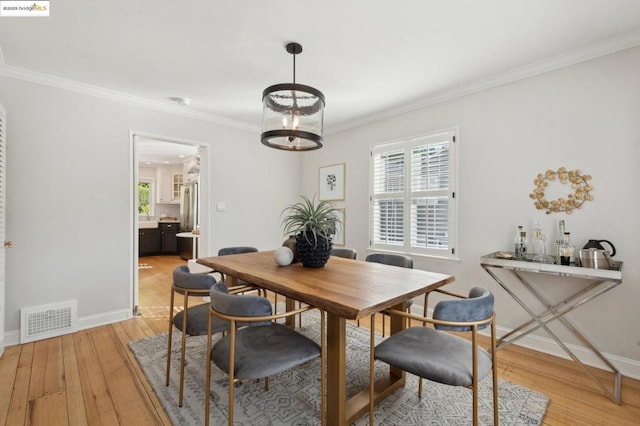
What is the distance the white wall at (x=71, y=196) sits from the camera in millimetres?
2691

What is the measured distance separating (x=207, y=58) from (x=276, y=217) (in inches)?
105

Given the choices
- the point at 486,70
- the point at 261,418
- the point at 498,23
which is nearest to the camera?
the point at 261,418

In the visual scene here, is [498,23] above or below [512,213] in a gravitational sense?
above

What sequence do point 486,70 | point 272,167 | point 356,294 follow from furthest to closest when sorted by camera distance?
point 272,167 → point 486,70 → point 356,294

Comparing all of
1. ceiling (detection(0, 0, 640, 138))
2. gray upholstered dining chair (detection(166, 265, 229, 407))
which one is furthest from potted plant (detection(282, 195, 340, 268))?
ceiling (detection(0, 0, 640, 138))

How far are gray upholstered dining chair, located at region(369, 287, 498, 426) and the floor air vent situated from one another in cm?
308

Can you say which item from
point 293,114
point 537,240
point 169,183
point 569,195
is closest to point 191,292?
point 293,114

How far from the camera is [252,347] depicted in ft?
5.17

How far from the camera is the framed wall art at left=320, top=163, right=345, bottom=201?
4355 millimetres

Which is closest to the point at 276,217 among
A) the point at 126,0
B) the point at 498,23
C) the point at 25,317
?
the point at 25,317

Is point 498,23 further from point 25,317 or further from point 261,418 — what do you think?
point 25,317

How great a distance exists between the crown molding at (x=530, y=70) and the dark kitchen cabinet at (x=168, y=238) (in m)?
6.13

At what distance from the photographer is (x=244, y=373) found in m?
1.39

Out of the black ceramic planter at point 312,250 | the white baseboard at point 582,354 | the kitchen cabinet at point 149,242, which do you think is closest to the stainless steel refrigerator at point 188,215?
the kitchen cabinet at point 149,242
